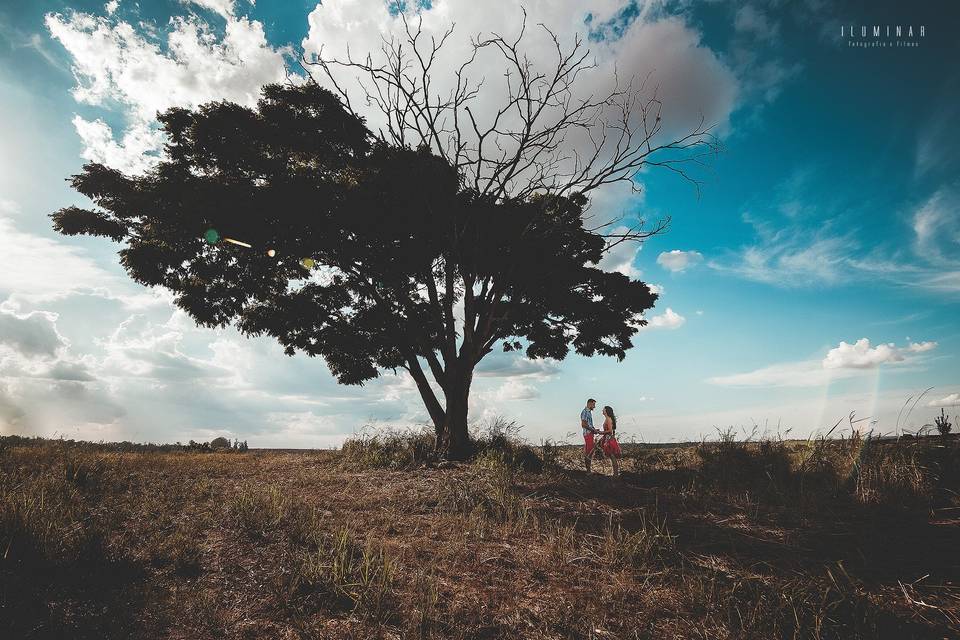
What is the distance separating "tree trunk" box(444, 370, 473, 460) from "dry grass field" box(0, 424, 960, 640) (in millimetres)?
3357

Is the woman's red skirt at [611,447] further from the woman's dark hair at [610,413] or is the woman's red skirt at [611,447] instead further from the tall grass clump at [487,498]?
the tall grass clump at [487,498]

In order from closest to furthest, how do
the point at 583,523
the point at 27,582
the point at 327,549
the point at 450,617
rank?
the point at 450,617 < the point at 27,582 < the point at 327,549 < the point at 583,523

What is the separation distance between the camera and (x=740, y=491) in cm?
695

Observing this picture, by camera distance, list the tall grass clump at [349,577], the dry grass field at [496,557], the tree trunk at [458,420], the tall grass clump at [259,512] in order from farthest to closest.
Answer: the tree trunk at [458,420] → the tall grass clump at [259,512] → the tall grass clump at [349,577] → the dry grass field at [496,557]

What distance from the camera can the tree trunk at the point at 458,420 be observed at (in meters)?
10.9

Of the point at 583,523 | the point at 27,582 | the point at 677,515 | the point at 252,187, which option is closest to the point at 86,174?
the point at 252,187

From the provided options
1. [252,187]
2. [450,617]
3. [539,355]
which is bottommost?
[450,617]

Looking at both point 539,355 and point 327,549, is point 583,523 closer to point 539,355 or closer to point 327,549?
point 327,549

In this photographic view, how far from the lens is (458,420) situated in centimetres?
1109

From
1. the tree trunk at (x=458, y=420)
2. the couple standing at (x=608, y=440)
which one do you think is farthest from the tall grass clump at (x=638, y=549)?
the tree trunk at (x=458, y=420)

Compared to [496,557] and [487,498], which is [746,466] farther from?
[496,557]

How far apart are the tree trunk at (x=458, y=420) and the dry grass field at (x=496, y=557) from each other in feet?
11.0

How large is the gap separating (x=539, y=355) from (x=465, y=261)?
452cm

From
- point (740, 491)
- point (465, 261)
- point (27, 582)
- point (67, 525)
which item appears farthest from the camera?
point (465, 261)
